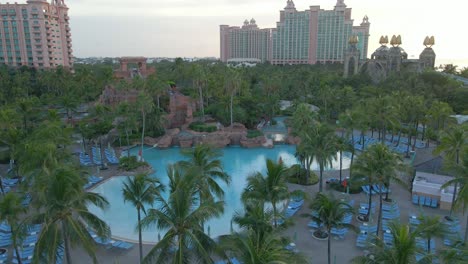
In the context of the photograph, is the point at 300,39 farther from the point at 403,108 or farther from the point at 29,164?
the point at 29,164

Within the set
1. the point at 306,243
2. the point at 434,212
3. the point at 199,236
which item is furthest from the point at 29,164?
the point at 434,212

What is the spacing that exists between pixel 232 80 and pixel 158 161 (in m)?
14.7

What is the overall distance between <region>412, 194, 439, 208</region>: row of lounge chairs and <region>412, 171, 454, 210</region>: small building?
0.27 m

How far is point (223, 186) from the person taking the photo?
28.3 m

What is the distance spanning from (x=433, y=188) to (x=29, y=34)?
99.5 m

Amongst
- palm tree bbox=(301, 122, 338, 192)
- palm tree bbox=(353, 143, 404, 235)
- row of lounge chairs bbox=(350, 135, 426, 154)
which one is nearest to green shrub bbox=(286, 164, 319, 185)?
palm tree bbox=(301, 122, 338, 192)

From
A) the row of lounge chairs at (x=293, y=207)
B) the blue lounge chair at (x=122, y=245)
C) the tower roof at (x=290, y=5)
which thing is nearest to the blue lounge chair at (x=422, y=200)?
the row of lounge chairs at (x=293, y=207)

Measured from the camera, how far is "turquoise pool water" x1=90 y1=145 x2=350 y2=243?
70.7 feet

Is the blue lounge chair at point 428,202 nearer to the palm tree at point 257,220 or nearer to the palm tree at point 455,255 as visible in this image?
the palm tree at point 455,255

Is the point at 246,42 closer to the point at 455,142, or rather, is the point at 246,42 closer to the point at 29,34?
the point at 29,34

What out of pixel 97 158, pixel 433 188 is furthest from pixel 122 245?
pixel 433 188

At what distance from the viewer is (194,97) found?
51.4 m

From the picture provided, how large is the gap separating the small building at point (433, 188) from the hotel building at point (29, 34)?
95671mm

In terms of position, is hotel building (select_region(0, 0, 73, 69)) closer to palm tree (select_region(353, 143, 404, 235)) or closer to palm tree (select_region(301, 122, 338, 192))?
palm tree (select_region(301, 122, 338, 192))
